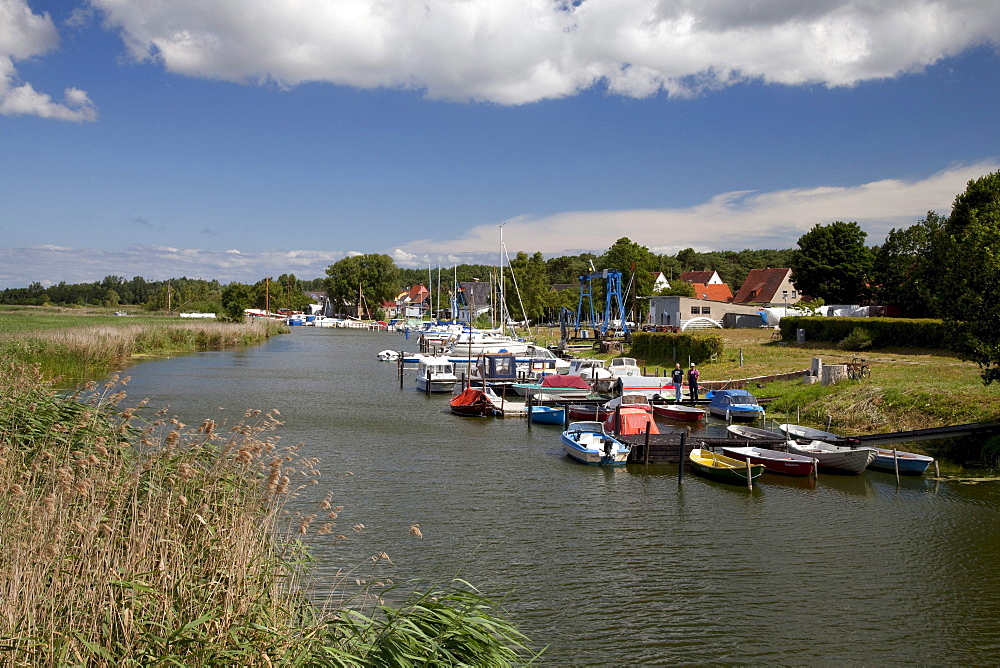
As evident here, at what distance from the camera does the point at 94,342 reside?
4716 cm

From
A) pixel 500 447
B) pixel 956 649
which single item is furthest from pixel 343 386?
pixel 956 649

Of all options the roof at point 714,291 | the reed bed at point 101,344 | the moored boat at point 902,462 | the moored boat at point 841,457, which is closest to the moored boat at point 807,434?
the moored boat at point 841,457

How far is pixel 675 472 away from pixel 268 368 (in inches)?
1682

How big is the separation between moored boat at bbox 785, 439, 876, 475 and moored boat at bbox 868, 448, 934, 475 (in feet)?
0.98

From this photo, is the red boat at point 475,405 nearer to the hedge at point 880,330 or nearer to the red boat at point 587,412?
the red boat at point 587,412

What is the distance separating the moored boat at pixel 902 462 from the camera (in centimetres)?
2325

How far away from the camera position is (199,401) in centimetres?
3756

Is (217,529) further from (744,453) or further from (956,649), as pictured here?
(744,453)

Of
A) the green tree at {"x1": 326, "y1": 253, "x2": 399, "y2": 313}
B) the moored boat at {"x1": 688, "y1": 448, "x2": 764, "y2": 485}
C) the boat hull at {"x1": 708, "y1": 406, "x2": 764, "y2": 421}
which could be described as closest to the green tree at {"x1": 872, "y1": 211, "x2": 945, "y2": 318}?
the boat hull at {"x1": 708, "y1": 406, "x2": 764, "y2": 421}

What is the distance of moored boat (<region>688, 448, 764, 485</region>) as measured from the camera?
73.2 ft

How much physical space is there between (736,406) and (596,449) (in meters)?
11.1

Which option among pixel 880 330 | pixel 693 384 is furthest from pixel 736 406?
pixel 880 330

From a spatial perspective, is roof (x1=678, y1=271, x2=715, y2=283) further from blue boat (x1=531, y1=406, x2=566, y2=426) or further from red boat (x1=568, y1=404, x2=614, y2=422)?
blue boat (x1=531, y1=406, x2=566, y2=426)

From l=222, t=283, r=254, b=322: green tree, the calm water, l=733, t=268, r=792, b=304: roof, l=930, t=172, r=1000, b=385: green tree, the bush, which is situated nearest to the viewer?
the calm water
